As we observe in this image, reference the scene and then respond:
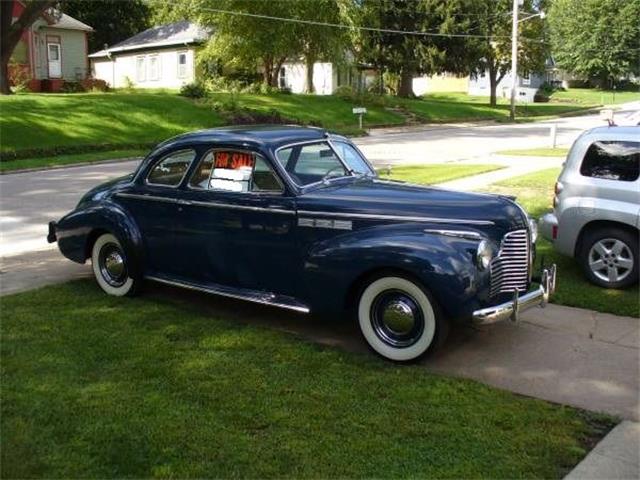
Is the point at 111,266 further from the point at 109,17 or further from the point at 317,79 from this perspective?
the point at 109,17

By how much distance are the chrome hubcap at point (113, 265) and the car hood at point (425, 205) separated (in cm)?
221

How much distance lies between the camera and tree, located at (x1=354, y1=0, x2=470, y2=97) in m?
46.7

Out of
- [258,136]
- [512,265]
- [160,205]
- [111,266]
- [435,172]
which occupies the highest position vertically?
[258,136]

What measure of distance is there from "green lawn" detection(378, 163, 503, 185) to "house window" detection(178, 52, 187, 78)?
32.7m

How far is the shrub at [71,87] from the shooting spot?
40.4 m

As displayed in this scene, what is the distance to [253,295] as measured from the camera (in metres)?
6.07

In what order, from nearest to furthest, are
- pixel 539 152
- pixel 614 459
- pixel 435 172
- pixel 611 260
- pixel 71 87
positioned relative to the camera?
pixel 614 459, pixel 611 260, pixel 435 172, pixel 539 152, pixel 71 87

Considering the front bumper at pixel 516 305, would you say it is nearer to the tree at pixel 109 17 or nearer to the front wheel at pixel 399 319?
the front wheel at pixel 399 319

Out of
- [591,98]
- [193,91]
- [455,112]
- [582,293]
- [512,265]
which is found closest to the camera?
[512,265]

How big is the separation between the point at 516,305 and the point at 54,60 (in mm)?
43064

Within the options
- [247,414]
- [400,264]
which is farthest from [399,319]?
[247,414]

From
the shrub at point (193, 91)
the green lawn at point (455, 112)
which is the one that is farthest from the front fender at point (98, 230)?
the green lawn at point (455, 112)

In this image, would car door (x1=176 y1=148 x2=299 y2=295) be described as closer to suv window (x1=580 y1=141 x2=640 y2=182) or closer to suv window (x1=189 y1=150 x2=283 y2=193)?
suv window (x1=189 y1=150 x2=283 y2=193)

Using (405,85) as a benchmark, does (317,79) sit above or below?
above
